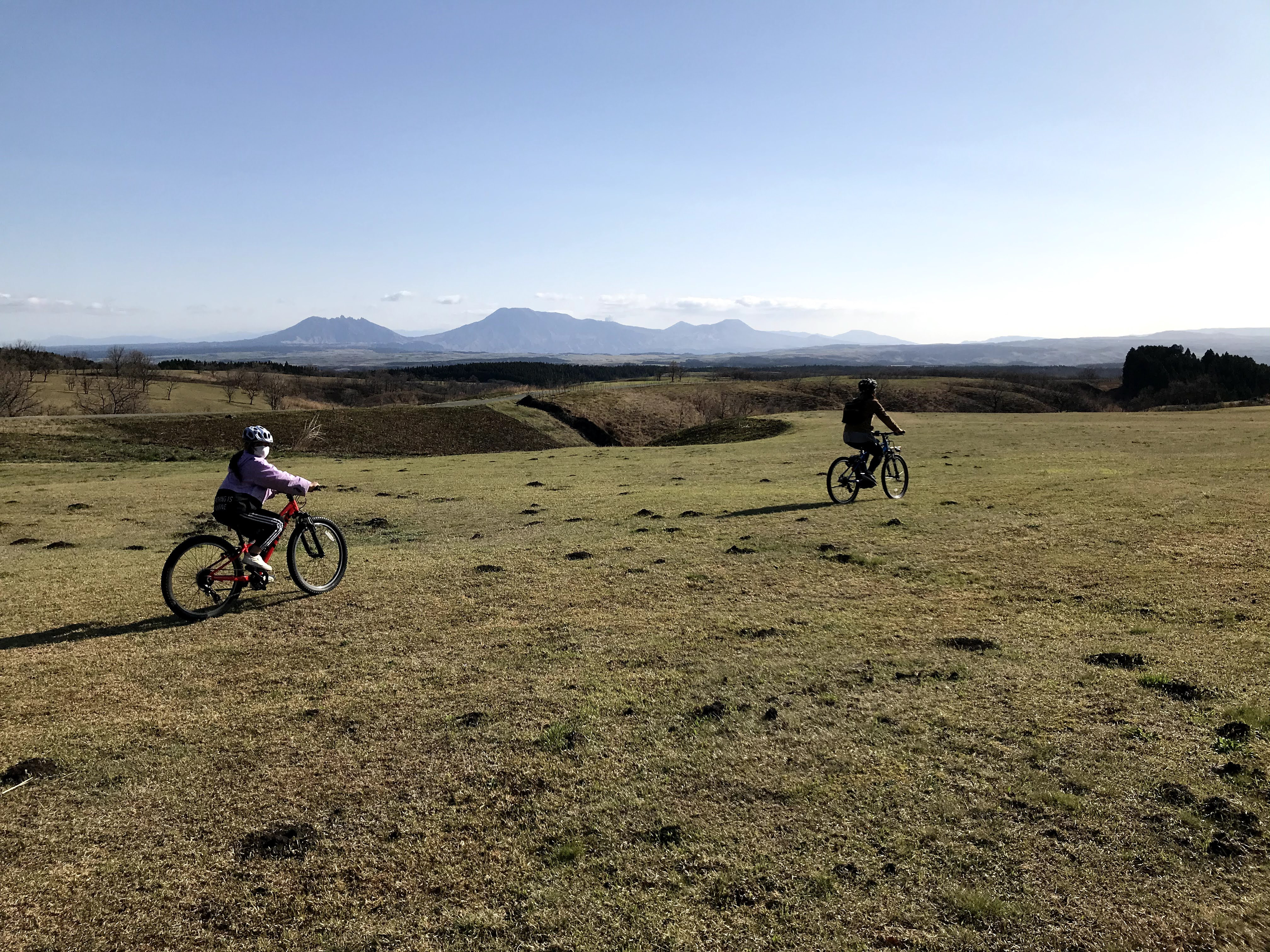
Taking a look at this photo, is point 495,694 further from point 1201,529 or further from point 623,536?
point 1201,529

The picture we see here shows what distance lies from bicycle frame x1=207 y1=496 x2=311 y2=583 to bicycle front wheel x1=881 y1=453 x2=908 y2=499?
14089mm

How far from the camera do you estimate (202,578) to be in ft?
35.0

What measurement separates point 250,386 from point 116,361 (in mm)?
22745

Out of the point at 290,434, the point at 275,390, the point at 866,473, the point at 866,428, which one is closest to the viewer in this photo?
the point at 866,428

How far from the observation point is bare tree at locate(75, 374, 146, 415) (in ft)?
330

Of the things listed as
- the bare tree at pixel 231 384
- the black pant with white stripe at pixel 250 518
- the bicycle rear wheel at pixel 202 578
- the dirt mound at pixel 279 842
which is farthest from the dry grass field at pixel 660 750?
the bare tree at pixel 231 384

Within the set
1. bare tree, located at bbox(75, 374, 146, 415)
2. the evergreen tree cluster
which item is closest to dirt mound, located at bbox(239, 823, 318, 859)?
bare tree, located at bbox(75, 374, 146, 415)

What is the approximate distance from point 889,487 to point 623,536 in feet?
26.1

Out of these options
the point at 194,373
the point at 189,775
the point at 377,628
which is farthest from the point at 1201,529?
the point at 194,373

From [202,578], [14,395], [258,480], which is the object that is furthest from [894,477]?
[14,395]

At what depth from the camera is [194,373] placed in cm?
19025

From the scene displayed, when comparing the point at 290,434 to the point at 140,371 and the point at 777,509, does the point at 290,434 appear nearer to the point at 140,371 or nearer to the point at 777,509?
the point at 777,509

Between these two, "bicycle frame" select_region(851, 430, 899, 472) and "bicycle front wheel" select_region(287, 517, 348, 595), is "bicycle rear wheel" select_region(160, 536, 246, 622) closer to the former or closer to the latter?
"bicycle front wheel" select_region(287, 517, 348, 595)

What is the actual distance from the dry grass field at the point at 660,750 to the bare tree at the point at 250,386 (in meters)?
144
